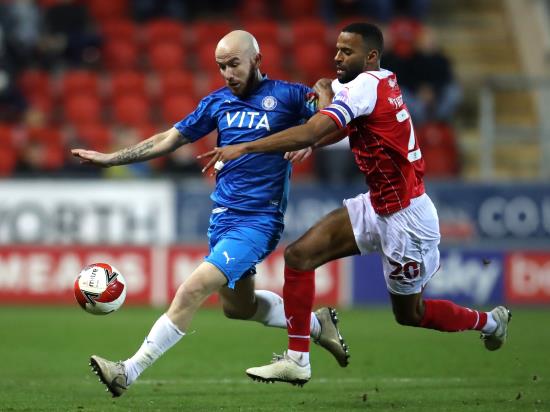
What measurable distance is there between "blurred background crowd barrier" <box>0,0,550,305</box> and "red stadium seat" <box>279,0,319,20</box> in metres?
0.03

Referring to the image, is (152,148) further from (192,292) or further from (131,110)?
(131,110)

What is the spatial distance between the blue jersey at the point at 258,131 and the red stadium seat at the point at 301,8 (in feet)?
40.9

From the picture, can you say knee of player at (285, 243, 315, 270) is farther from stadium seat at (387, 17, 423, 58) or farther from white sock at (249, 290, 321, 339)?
stadium seat at (387, 17, 423, 58)

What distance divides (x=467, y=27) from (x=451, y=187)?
5.16 m

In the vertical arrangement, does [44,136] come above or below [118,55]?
below

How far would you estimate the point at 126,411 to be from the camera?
720 cm

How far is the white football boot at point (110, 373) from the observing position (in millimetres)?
7059

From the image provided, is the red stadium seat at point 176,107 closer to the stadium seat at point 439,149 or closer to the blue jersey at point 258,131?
the stadium seat at point 439,149

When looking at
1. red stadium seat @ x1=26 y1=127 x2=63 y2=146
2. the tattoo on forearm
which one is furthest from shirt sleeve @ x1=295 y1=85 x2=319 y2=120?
red stadium seat @ x1=26 y1=127 x2=63 y2=146

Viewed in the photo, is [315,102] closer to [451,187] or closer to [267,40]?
[451,187]

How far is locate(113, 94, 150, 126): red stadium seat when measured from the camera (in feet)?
61.1

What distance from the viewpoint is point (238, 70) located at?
7699 mm

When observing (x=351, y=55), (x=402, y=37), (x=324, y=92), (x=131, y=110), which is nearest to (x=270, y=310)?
(x=324, y=92)

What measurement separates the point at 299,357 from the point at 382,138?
5.04ft
